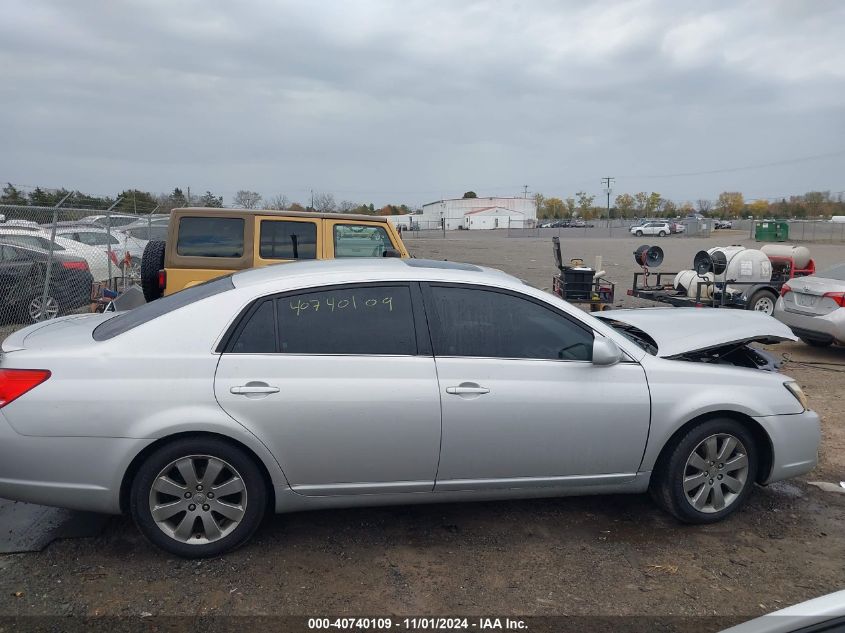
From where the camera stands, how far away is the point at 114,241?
1492cm

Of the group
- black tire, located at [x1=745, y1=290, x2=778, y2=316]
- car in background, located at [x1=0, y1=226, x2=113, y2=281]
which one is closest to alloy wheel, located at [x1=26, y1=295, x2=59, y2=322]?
car in background, located at [x1=0, y1=226, x2=113, y2=281]

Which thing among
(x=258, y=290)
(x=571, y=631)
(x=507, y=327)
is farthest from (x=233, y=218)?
(x=571, y=631)

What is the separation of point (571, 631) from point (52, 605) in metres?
2.44

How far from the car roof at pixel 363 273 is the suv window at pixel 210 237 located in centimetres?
393

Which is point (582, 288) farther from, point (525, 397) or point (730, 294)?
point (525, 397)

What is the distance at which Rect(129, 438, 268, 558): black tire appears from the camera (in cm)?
346

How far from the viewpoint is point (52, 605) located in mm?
3193

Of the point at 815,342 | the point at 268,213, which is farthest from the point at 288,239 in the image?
the point at 815,342

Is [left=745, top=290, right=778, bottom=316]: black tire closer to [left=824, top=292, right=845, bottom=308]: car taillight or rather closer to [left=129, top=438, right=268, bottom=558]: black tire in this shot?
[left=824, top=292, right=845, bottom=308]: car taillight

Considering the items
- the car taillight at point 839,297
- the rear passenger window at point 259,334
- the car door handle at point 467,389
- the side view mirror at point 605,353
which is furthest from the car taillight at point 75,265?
the car taillight at point 839,297

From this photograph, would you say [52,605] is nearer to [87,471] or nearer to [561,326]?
[87,471]

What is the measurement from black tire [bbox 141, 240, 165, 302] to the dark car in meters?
2.85

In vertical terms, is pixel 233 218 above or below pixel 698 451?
above

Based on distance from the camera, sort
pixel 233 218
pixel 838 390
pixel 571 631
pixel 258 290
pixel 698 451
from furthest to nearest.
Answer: pixel 233 218, pixel 838 390, pixel 698 451, pixel 258 290, pixel 571 631
